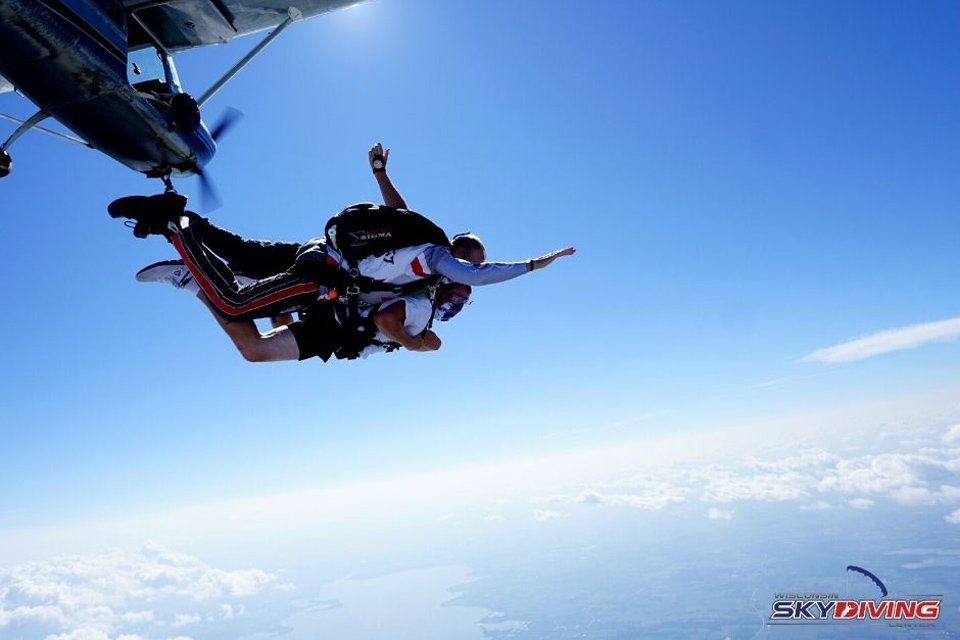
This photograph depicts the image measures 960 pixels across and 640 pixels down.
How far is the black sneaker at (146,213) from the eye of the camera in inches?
152

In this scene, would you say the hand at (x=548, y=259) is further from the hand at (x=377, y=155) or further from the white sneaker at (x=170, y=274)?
the white sneaker at (x=170, y=274)

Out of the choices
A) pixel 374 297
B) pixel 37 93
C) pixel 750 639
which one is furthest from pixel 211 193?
pixel 750 639

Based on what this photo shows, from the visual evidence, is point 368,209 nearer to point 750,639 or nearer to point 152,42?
point 152,42

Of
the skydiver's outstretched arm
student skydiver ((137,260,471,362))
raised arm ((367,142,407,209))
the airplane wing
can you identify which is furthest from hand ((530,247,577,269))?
the airplane wing

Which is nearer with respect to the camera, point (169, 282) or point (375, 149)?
point (169, 282)

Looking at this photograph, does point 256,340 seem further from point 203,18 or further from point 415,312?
point 203,18

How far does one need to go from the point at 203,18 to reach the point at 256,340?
6.82 metres

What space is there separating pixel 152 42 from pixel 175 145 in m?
2.88

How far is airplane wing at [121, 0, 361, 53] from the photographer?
745cm

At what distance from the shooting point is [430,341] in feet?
14.4

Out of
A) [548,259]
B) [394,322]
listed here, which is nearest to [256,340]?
[394,322]

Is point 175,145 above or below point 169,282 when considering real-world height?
above

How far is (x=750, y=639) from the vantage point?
506ft

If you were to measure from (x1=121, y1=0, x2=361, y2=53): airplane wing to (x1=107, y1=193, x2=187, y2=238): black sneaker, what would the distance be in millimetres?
5314
